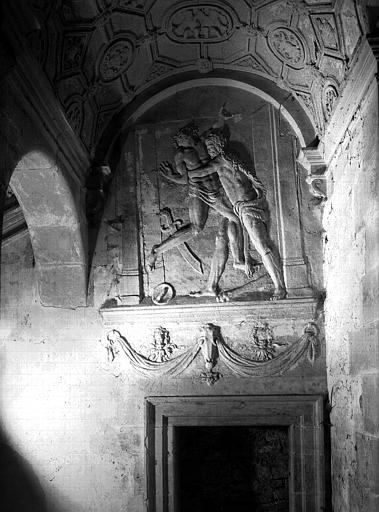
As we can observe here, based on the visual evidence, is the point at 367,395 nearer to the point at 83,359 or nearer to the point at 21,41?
the point at 83,359

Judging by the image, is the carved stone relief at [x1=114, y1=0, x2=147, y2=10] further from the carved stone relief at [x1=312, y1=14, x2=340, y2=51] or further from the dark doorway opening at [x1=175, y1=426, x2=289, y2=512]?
the dark doorway opening at [x1=175, y1=426, x2=289, y2=512]

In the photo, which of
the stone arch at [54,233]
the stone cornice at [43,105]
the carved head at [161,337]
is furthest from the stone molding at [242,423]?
the stone cornice at [43,105]

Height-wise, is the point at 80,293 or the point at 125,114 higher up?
the point at 125,114

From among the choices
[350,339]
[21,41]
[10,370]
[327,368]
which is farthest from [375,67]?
[10,370]

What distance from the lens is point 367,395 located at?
13.9 feet

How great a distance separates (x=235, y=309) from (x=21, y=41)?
288 centimetres

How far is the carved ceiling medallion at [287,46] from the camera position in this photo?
17.8 feet

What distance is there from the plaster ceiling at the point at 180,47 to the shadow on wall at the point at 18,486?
2.91m

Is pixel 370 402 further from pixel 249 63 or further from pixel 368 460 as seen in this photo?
pixel 249 63

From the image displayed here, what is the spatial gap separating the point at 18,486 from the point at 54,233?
2272 mm

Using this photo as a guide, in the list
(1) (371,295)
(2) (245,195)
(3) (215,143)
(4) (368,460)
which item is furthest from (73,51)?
(4) (368,460)

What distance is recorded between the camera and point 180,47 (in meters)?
5.75

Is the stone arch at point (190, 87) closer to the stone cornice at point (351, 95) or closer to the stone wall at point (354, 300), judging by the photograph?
the stone cornice at point (351, 95)

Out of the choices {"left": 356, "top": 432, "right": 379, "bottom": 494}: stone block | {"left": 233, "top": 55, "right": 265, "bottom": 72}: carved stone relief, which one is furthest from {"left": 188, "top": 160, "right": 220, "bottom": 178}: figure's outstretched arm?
{"left": 356, "top": 432, "right": 379, "bottom": 494}: stone block
